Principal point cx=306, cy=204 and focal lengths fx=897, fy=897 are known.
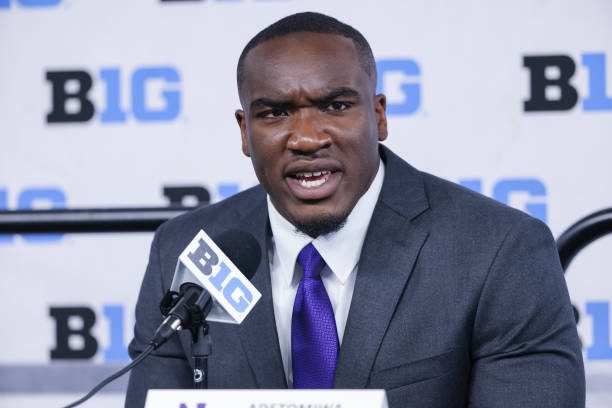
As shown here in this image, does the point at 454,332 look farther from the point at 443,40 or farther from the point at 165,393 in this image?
the point at 443,40

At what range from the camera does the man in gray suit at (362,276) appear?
4.89 feet

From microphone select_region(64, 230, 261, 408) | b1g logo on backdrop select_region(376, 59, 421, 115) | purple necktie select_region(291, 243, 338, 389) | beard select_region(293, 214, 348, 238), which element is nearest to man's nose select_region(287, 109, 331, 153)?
beard select_region(293, 214, 348, 238)

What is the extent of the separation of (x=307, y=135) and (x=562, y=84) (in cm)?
105

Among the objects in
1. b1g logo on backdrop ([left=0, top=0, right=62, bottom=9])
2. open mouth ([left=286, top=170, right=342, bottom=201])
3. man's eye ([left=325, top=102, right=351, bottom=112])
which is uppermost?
b1g logo on backdrop ([left=0, top=0, right=62, bottom=9])

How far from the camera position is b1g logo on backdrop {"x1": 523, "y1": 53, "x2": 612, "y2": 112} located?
2.30 metres

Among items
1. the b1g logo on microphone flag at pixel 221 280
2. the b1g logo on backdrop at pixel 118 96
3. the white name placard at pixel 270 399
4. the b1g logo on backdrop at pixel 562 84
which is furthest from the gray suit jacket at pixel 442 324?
the b1g logo on backdrop at pixel 118 96

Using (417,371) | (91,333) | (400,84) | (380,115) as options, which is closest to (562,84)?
(400,84)

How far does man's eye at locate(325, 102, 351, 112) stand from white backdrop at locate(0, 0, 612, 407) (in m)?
0.80

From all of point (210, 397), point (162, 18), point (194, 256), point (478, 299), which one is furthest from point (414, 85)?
point (210, 397)

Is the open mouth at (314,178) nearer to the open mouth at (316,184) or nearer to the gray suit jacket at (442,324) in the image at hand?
the open mouth at (316,184)

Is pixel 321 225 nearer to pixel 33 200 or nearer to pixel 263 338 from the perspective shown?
pixel 263 338

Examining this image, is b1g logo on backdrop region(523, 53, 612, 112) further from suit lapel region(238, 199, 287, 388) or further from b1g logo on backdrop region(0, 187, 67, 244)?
b1g logo on backdrop region(0, 187, 67, 244)

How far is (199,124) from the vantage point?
243 cm

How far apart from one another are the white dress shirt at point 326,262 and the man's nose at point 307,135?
0.18 meters
